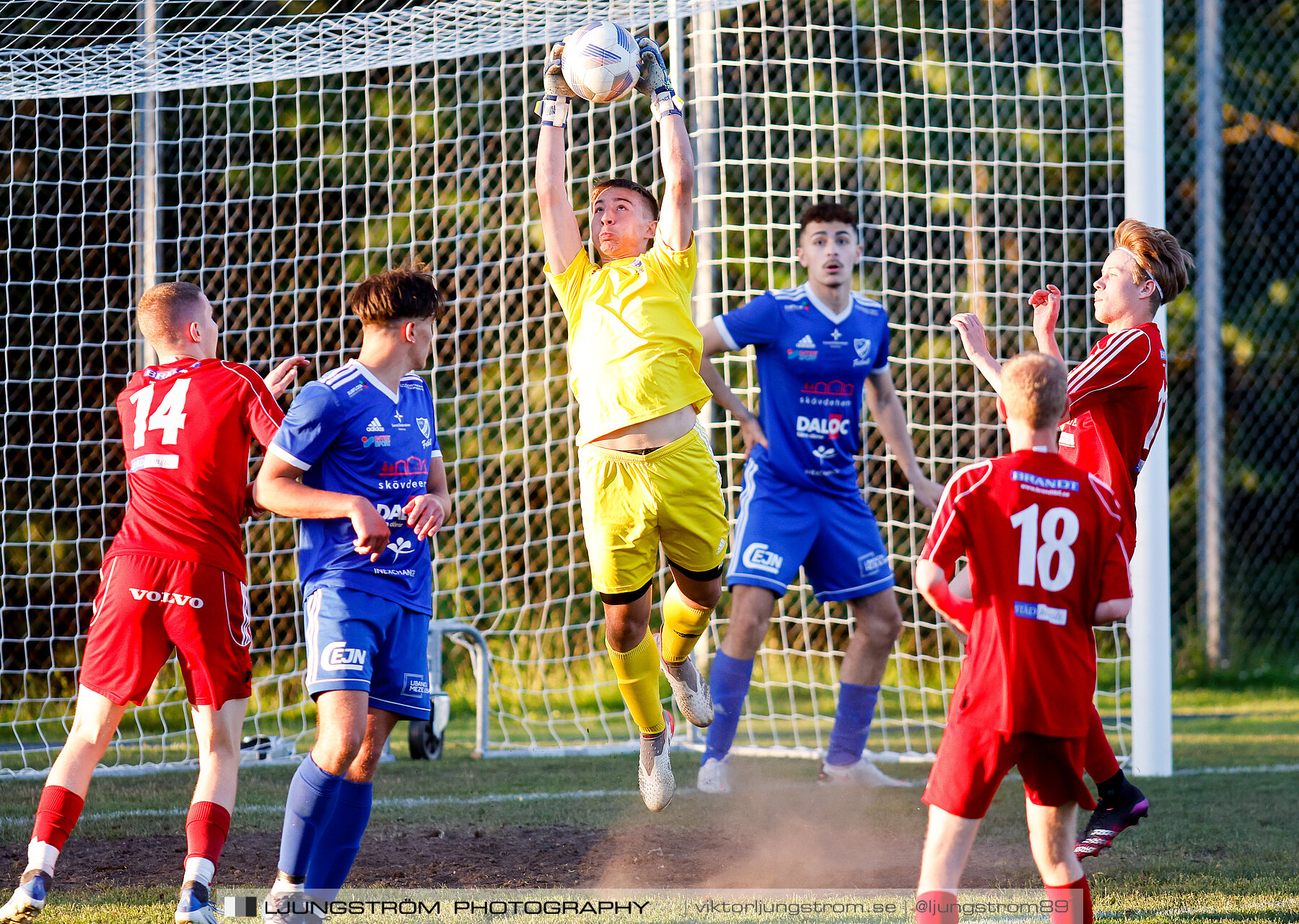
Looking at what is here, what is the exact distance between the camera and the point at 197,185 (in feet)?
33.0

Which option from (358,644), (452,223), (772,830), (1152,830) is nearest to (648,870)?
(772,830)

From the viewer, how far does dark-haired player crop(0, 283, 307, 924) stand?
153 inches

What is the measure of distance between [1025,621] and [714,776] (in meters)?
3.21

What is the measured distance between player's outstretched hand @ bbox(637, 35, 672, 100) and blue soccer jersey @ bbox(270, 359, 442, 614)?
4.31ft

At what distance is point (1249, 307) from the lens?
39.7ft

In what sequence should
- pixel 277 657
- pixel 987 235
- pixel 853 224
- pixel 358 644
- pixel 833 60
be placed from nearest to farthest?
1. pixel 358 644
2. pixel 853 224
3. pixel 833 60
4. pixel 277 657
5. pixel 987 235

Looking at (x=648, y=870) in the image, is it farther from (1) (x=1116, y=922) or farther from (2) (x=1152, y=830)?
(2) (x=1152, y=830)

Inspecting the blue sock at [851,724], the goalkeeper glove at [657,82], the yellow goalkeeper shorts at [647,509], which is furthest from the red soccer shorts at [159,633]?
the blue sock at [851,724]

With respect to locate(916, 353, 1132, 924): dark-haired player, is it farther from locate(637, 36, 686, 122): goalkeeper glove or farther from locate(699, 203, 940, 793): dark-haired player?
locate(699, 203, 940, 793): dark-haired player

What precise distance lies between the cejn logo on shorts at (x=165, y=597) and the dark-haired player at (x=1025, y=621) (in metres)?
2.23

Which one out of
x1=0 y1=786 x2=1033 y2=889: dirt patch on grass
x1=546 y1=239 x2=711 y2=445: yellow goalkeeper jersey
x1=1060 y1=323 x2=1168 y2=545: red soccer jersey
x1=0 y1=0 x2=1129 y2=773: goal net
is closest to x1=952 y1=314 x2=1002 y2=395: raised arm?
x1=1060 y1=323 x2=1168 y2=545: red soccer jersey

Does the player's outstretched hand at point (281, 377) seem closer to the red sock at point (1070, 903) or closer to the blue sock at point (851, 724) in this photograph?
the red sock at point (1070, 903)

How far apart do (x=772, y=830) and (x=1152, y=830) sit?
145 centimetres

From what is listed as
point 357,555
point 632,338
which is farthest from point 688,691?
point 357,555
